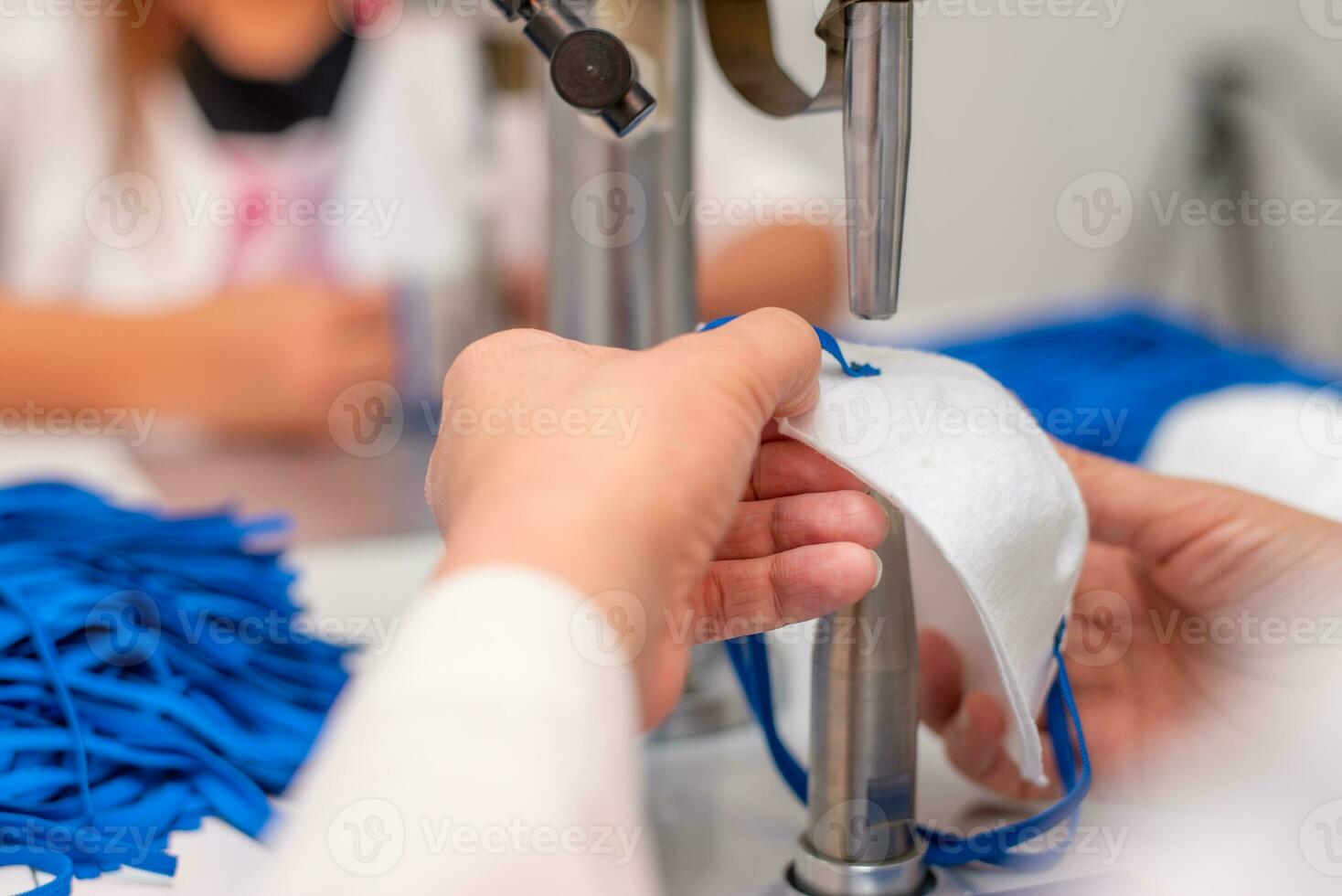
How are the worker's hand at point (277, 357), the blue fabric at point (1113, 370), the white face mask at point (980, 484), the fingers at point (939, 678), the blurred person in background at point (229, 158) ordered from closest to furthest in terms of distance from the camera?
the white face mask at point (980, 484), the fingers at point (939, 678), the blue fabric at point (1113, 370), the worker's hand at point (277, 357), the blurred person in background at point (229, 158)

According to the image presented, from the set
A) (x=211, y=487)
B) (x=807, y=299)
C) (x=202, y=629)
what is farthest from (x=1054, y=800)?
(x=807, y=299)

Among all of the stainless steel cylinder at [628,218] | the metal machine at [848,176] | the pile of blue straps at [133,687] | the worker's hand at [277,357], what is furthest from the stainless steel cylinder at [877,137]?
the worker's hand at [277,357]

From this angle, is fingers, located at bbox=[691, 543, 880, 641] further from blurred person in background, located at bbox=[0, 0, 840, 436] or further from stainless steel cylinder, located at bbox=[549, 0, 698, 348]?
blurred person in background, located at bbox=[0, 0, 840, 436]

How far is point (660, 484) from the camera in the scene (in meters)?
0.28

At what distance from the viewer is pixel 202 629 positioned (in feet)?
1.51

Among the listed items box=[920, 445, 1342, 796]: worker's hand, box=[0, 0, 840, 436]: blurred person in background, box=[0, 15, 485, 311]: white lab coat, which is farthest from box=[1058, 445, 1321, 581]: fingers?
box=[0, 15, 485, 311]: white lab coat

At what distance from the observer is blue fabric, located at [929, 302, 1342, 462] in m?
0.69

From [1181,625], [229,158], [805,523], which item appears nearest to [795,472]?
[805,523]

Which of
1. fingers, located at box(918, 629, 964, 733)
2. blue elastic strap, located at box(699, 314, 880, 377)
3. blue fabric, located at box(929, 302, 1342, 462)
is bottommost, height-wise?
fingers, located at box(918, 629, 964, 733)

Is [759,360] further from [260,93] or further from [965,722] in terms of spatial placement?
[260,93]

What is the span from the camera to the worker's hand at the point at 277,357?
3.18 ft

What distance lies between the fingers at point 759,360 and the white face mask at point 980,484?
2 centimetres

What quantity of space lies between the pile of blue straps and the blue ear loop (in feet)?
0.57

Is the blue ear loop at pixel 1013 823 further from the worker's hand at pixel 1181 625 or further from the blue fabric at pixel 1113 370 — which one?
the blue fabric at pixel 1113 370
